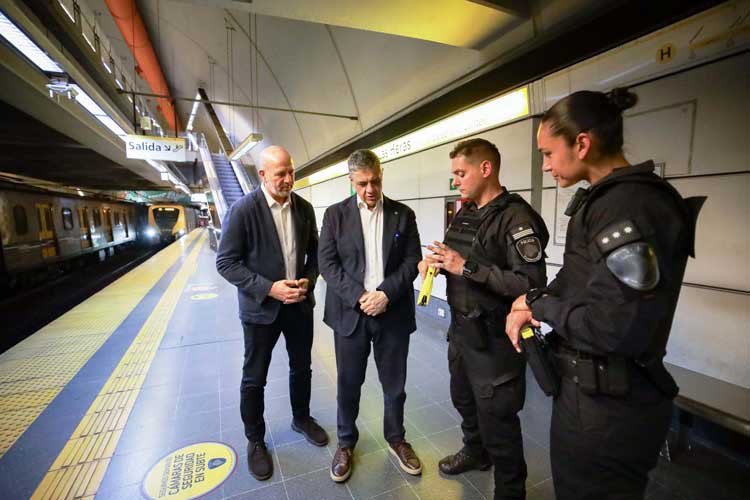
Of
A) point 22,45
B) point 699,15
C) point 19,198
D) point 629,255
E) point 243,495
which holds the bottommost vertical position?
point 243,495

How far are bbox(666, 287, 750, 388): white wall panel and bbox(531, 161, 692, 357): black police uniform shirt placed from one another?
1845 mm

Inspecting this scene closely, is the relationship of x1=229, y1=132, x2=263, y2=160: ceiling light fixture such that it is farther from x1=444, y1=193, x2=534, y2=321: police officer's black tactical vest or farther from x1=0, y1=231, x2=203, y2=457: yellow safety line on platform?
x1=444, y1=193, x2=534, y2=321: police officer's black tactical vest

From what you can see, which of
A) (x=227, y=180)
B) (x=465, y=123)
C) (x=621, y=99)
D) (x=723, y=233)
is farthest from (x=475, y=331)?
(x=227, y=180)

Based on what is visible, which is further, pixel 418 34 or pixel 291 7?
pixel 418 34

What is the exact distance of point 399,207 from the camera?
6.88 ft

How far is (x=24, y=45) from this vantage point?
155 inches

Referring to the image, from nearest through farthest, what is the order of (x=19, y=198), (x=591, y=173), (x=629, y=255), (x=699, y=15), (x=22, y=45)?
(x=629, y=255), (x=591, y=173), (x=699, y=15), (x=22, y=45), (x=19, y=198)

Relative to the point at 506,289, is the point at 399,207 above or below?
above

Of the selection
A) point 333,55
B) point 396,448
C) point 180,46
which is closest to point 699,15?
point 396,448

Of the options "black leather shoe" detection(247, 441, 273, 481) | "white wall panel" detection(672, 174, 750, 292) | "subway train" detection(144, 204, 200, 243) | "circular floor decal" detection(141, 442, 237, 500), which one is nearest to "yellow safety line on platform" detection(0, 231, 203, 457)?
"circular floor decal" detection(141, 442, 237, 500)

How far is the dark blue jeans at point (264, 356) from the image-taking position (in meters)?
2.09

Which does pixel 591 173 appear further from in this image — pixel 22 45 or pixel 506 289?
pixel 22 45

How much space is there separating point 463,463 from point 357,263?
1.42 m

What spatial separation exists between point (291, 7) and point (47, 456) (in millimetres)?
3804
